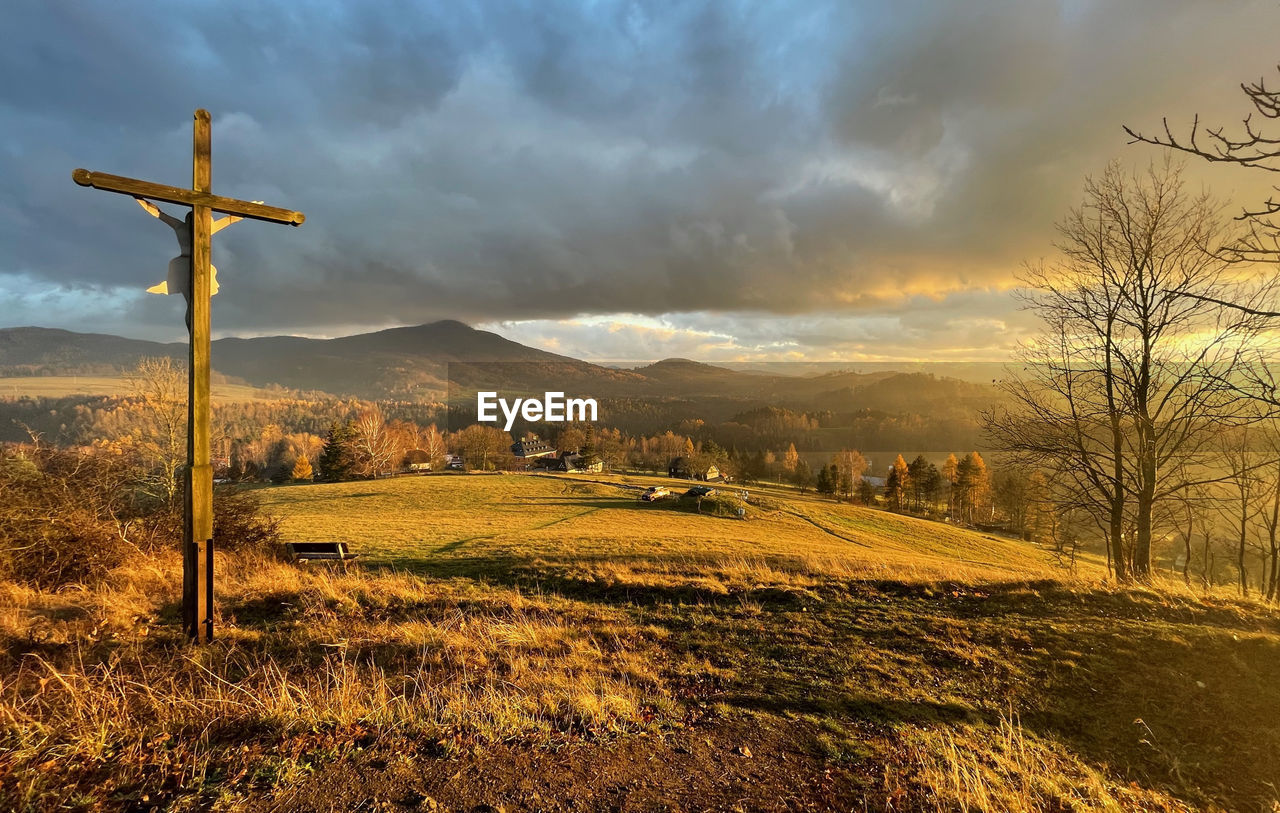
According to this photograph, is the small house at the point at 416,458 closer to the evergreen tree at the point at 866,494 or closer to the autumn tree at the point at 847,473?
the autumn tree at the point at 847,473

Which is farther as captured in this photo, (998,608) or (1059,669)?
(998,608)

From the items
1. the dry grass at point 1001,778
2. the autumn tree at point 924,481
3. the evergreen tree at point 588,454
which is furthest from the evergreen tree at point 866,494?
the dry grass at point 1001,778

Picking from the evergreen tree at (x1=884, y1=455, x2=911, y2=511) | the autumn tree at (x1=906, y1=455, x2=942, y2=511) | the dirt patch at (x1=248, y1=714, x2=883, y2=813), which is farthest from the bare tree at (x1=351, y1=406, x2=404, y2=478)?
the autumn tree at (x1=906, y1=455, x2=942, y2=511)

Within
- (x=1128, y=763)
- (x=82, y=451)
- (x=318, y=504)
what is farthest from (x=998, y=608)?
(x=318, y=504)

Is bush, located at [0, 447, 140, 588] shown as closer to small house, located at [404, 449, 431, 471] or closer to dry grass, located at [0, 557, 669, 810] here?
dry grass, located at [0, 557, 669, 810]

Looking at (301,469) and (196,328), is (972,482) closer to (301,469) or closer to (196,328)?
(196,328)

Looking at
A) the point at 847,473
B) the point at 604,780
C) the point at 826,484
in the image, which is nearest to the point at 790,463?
the point at 847,473

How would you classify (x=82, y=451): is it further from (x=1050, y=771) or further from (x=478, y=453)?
(x=478, y=453)

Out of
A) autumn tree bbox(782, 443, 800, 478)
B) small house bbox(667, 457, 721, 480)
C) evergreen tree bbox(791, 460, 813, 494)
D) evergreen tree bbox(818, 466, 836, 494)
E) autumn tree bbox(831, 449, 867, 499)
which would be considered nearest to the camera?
evergreen tree bbox(818, 466, 836, 494)
